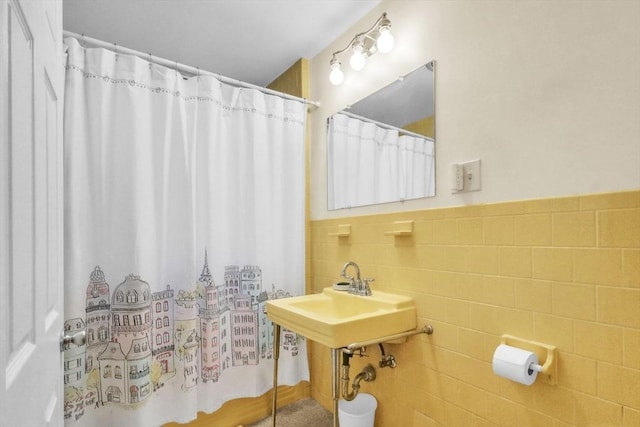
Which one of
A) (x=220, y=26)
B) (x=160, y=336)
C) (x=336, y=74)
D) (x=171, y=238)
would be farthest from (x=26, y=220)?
(x=220, y=26)

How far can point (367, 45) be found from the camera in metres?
1.81

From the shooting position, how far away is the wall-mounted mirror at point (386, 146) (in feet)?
5.00

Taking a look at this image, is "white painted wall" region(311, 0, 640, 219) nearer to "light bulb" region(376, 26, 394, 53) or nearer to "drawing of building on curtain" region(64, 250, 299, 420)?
"light bulb" region(376, 26, 394, 53)

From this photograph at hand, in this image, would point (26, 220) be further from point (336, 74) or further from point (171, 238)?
point (336, 74)

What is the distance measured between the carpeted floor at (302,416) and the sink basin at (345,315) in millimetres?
686

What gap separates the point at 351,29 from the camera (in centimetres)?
196

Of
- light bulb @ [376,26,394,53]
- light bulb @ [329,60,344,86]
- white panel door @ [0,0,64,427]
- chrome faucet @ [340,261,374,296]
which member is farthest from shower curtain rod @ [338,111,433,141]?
white panel door @ [0,0,64,427]

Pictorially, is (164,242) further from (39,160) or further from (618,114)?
(618,114)

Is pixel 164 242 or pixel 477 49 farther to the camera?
pixel 164 242

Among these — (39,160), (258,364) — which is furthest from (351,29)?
(258,364)

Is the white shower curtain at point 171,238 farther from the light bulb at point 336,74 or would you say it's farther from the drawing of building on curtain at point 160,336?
the light bulb at point 336,74

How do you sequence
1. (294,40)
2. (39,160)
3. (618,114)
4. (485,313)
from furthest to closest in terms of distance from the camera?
(294,40)
(485,313)
(618,114)
(39,160)

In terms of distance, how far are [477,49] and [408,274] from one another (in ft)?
3.32

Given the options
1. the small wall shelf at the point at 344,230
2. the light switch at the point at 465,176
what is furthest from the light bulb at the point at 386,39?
the small wall shelf at the point at 344,230
